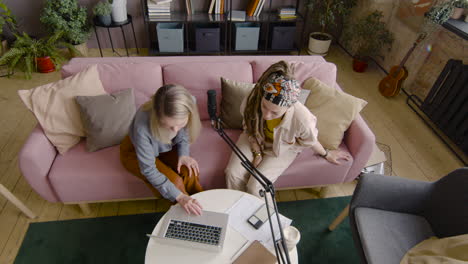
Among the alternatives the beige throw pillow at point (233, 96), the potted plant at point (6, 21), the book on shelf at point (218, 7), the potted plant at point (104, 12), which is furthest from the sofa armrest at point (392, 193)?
the potted plant at point (6, 21)

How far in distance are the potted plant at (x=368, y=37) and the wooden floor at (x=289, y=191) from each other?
18 centimetres

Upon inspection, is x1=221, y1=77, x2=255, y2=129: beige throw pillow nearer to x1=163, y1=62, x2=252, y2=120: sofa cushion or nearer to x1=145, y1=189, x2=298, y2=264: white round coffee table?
x1=163, y1=62, x2=252, y2=120: sofa cushion

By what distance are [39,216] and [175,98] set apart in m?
1.46

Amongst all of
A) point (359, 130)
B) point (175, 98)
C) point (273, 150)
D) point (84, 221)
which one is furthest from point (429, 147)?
point (84, 221)

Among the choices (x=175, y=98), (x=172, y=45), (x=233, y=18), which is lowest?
(x=172, y=45)

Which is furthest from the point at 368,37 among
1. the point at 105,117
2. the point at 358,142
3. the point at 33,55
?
the point at 33,55

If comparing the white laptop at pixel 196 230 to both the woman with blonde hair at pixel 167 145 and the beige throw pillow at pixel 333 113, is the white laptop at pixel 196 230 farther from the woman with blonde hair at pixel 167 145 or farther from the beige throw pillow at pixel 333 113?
the beige throw pillow at pixel 333 113

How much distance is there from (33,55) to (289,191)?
3232 millimetres

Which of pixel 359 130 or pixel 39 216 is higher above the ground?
pixel 359 130

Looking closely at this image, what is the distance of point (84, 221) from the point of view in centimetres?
193

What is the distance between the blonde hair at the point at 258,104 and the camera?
1455mm

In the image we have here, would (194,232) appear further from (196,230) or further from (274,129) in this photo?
(274,129)

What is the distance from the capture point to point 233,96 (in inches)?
76.6

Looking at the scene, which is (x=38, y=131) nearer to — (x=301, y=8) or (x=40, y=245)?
(x=40, y=245)
